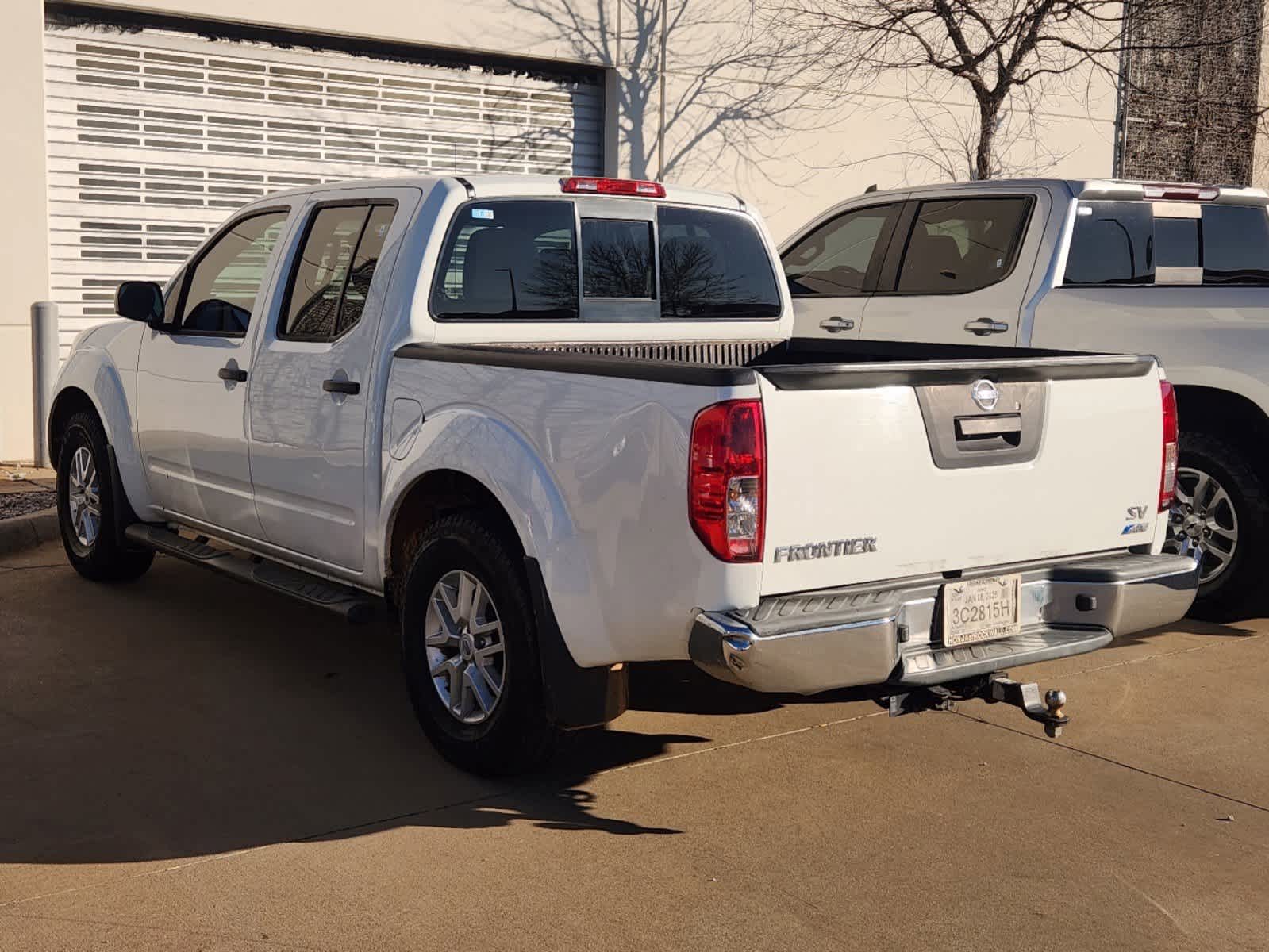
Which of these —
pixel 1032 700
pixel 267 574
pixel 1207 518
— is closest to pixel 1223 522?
pixel 1207 518

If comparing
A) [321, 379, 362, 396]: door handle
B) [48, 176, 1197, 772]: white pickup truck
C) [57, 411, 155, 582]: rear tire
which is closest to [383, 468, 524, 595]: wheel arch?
[48, 176, 1197, 772]: white pickup truck

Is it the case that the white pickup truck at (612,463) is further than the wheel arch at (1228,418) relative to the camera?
No

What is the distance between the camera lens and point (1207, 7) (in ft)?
59.2

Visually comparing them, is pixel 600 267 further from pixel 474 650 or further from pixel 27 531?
pixel 27 531

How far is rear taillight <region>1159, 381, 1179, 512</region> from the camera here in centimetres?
496

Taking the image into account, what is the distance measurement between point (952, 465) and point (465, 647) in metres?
1.65

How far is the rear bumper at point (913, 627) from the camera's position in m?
3.98

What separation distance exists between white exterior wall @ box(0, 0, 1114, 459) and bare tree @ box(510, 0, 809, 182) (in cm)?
1

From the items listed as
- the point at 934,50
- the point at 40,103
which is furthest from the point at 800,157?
the point at 40,103

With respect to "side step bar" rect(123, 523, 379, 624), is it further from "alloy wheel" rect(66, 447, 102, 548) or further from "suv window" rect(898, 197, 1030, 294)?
"suv window" rect(898, 197, 1030, 294)

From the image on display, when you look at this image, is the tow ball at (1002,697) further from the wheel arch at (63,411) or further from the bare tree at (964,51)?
the bare tree at (964,51)

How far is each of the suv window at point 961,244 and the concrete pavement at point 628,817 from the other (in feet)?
7.98

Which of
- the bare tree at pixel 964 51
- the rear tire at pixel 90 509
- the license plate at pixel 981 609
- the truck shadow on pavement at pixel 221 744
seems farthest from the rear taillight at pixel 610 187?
the bare tree at pixel 964 51

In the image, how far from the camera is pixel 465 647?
485 cm
